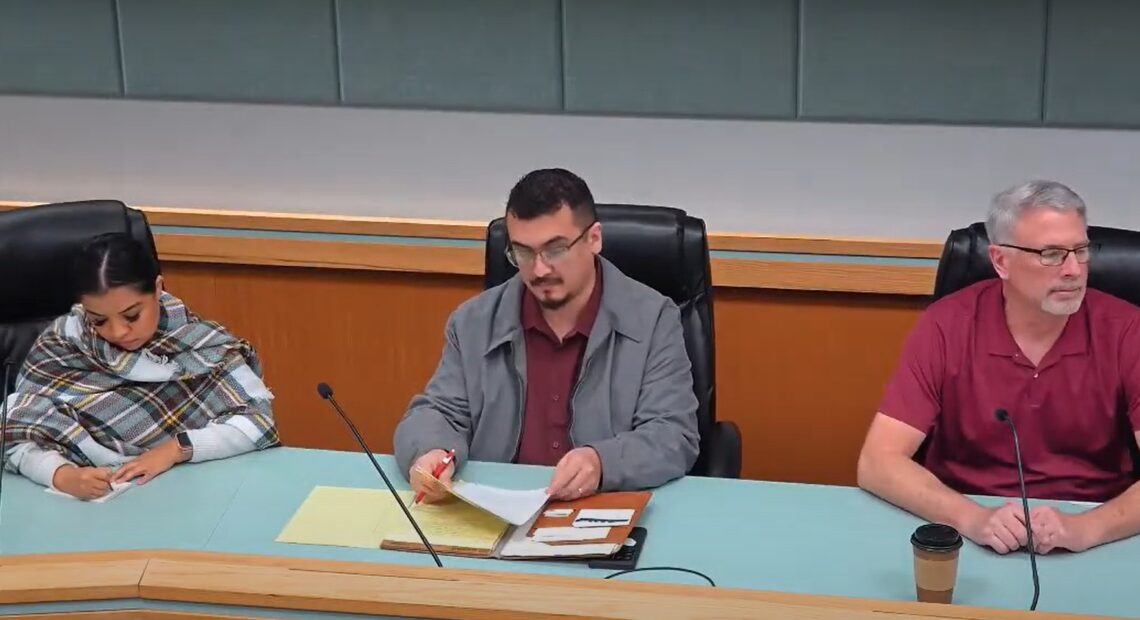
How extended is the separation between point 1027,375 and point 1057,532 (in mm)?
462

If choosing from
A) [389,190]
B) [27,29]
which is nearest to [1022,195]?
[389,190]

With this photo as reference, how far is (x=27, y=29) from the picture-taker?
3.68 m

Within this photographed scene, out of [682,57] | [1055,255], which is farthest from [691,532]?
[682,57]

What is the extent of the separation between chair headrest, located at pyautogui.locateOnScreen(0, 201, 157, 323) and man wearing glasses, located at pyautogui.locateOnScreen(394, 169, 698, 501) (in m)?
0.75

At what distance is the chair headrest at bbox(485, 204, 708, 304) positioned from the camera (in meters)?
2.63

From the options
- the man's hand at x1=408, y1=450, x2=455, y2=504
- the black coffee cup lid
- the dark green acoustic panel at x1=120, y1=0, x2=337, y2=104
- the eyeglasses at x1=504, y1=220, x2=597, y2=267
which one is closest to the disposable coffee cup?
the black coffee cup lid

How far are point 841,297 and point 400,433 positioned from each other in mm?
1340

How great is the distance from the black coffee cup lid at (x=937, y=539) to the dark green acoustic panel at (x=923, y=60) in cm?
161

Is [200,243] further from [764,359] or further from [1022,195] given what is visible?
[1022,195]

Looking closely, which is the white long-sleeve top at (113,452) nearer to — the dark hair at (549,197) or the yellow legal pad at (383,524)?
the yellow legal pad at (383,524)

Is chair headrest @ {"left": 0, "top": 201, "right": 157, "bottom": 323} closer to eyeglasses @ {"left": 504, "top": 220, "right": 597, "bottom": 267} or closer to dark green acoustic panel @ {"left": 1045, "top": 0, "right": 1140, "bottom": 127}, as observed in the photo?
eyeglasses @ {"left": 504, "top": 220, "right": 597, "bottom": 267}

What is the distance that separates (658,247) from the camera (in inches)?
104

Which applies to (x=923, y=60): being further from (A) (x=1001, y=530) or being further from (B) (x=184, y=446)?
(B) (x=184, y=446)

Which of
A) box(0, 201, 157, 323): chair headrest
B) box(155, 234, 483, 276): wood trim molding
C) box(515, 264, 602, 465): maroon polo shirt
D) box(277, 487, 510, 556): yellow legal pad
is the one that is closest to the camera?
box(277, 487, 510, 556): yellow legal pad
